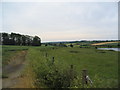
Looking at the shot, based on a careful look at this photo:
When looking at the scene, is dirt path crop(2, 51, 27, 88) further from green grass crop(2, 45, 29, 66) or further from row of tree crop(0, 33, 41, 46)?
row of tree crop(0, 33, 41, 46)

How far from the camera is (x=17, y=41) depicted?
65.5m

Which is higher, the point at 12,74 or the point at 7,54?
the point at 7,54

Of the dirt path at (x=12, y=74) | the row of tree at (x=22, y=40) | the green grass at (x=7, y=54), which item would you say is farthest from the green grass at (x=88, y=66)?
the row of tree at (x=22, y=40)

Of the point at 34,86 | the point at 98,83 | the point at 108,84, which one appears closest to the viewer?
the point at 108,84

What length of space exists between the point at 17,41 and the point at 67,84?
6436 cm

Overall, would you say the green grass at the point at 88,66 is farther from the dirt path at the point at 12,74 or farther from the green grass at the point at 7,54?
the green grass at the point at 7,54

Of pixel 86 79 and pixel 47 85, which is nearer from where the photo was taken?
pixel 86 79

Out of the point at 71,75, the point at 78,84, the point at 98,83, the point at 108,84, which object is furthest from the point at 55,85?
the point at 108,84

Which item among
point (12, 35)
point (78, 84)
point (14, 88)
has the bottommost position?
point (14, 88)

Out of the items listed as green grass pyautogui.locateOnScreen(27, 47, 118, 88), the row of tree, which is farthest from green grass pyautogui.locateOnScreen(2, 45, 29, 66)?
the row of tree

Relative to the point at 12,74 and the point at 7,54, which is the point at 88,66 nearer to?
the point at 12,74

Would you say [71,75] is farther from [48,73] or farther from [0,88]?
[0,88]

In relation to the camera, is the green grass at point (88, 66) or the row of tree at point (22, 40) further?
the row of tree at point (22, 40)

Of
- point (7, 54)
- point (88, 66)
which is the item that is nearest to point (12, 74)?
point (88, 66)
